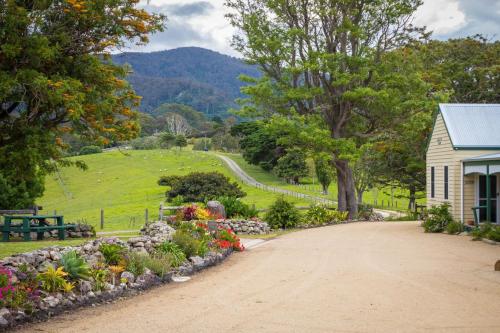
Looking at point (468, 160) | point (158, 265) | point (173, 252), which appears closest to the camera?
point (158, 265)

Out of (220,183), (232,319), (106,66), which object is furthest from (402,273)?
(220,183)

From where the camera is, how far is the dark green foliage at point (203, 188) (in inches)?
1549

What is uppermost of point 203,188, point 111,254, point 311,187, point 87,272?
point 203,188

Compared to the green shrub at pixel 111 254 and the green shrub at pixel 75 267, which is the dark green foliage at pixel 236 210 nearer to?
the green shrub at pixel 111 254

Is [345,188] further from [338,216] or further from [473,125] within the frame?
[473,125]

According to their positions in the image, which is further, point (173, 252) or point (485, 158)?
point (485, 158)

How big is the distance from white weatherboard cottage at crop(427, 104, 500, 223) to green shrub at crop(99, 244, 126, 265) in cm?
1550

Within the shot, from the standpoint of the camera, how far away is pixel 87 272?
1012 cm

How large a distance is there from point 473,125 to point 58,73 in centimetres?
1884

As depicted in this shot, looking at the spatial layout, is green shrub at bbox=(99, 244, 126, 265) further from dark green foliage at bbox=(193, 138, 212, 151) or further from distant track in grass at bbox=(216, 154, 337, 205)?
dark green foliage at bbox=(193, 138, 212, 151)

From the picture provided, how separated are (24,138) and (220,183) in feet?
90.9

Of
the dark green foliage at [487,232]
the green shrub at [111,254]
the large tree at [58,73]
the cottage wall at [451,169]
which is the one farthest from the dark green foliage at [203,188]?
the green shrub at [111,254]

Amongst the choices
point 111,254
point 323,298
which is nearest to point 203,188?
point 111,254

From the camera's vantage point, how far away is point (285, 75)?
33344mm
